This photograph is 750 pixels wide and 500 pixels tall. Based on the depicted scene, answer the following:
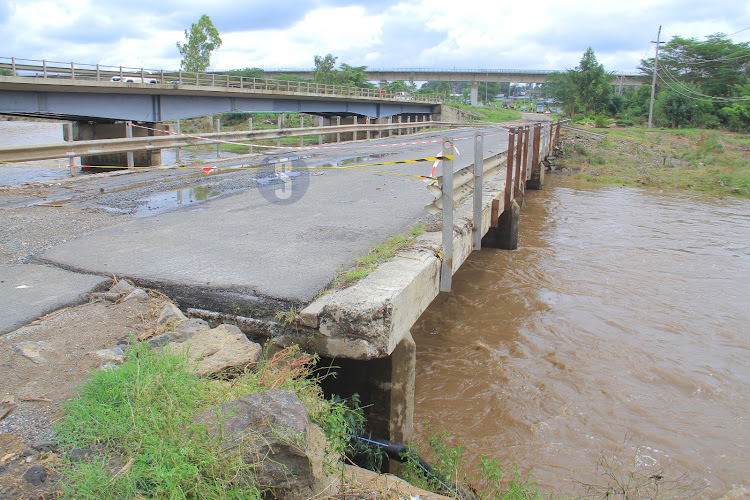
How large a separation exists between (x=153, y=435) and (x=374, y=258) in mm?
2746

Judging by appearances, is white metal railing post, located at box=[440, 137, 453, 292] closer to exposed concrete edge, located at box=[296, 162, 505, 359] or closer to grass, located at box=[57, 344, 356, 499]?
exposed concrete edge, located at box=[296, 162, 505, 359]

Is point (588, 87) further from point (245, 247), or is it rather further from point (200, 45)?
point (245, 247)

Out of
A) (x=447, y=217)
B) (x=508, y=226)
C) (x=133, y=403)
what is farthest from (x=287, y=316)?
(x=508, y=226)

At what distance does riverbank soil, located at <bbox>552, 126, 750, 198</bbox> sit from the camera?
23062mm

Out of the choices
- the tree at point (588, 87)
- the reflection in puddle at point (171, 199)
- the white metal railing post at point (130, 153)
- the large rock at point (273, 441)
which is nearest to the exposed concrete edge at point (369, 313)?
the large rock at point (273, 441)

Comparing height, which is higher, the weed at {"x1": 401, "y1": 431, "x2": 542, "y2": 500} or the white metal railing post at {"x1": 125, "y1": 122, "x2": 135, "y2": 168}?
the white metal railing post at {"x1": 125, "y1": 122, "x2": 135, "y2": 168}

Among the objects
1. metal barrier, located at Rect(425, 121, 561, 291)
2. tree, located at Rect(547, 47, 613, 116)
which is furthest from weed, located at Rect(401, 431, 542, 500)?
tree, located at Rect(547, 47, 613, 116)

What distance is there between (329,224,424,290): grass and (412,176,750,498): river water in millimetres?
1581

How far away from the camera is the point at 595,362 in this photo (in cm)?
657

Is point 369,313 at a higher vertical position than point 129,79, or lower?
lower

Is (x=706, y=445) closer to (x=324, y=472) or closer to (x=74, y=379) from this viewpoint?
(x=324, y=472)

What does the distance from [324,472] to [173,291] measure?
2162 millimetres

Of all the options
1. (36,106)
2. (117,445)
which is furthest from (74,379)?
(36,106)

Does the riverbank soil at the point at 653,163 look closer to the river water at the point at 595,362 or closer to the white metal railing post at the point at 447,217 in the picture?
the river water at the point at 595,362
